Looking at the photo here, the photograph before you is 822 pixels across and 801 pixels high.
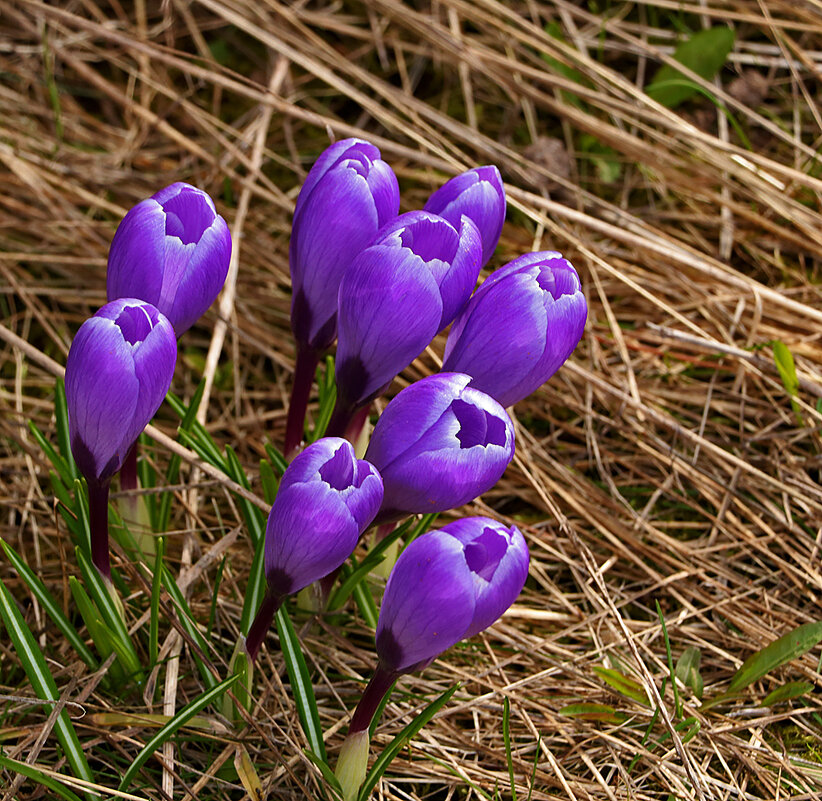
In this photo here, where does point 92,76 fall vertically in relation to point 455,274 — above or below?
below

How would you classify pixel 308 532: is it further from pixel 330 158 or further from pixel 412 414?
pixel 330 158

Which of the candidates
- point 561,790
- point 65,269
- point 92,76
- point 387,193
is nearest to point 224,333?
point 65,269

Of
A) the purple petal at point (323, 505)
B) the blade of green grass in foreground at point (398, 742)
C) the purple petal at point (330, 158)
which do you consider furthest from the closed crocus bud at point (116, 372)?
the blade of green grass in foreground at point (398, 742)

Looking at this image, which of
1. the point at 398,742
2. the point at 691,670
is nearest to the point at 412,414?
the point at 398,742

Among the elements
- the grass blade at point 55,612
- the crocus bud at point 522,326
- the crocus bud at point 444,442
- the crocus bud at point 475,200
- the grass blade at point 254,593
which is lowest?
the grass blade at point 55,612

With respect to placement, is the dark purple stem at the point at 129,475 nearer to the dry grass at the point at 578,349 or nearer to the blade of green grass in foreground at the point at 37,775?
the dry grass at the point at 578,349

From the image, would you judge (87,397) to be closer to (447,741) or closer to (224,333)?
(447,741)
